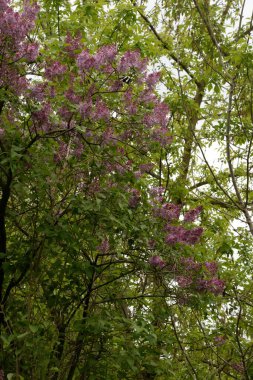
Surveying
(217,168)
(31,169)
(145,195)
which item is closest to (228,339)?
(145,195)

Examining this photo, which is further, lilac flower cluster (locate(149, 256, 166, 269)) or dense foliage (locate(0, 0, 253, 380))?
lilac flower cluster (locate(149, 256, 166, 269))

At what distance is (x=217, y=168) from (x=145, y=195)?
505cm

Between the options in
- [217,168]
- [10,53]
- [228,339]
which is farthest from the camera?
[217,168]

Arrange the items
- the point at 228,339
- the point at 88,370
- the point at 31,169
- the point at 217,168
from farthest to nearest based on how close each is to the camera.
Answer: the point at 217,168
the point at 228,339
the point at 88,370
the point at 31,169

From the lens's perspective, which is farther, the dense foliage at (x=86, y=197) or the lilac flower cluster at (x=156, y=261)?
the lilac flower cluster at (x=156, y=261)

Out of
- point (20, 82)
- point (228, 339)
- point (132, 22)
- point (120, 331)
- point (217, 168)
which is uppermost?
point (217, 168)

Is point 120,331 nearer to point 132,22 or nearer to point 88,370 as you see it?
point 88,370

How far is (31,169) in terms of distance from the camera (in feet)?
11.0

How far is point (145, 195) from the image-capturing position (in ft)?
13.4

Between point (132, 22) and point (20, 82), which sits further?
point (132, 22)

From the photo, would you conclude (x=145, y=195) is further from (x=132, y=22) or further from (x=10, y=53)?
(x=132, y=22)

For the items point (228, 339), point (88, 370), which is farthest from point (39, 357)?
point (228, 339)

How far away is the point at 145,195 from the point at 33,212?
0.91 meters

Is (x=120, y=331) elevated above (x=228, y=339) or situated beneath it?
situated beneath
